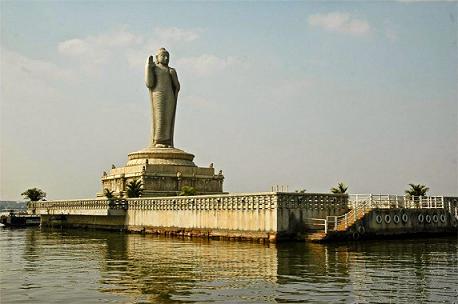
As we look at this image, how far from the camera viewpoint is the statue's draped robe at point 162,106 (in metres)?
66.2

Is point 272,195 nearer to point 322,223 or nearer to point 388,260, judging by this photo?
point 322,223

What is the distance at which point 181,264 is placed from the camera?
22875 mm

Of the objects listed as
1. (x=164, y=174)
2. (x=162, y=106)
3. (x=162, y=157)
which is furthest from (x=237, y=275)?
(x=162, y=106)

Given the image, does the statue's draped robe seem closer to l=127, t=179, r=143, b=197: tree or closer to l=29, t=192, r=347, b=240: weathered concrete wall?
l=127, t=179, r=143, b=197: tree

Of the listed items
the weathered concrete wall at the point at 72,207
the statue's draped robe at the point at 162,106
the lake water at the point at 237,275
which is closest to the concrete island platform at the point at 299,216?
the lake water at the point at 237,275

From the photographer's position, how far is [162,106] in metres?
66.3

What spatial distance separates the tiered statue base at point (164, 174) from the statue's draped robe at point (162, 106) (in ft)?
8.59

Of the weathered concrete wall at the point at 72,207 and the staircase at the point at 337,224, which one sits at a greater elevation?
the weathered concrete wall at the point at 72,207

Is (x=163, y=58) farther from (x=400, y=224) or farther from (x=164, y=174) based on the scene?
(x=400, y=224)

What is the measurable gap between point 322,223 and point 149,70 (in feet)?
119

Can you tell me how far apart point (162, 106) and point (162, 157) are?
21.1 ft

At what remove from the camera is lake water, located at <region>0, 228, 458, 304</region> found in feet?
51.1

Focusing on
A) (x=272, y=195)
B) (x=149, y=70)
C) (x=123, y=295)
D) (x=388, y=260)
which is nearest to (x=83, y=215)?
(x=149, y=70)

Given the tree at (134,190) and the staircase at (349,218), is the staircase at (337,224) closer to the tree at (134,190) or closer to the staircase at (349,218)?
the staircase at (349,218)
